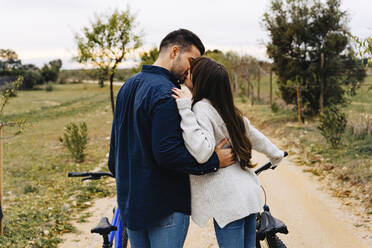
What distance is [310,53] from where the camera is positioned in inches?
487

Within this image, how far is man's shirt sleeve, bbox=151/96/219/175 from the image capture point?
1.67 metres

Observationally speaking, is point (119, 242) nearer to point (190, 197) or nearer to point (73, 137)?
point (190, 197)

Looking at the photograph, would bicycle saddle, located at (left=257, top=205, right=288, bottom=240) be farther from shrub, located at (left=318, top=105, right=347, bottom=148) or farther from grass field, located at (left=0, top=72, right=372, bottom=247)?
shrub, located at (left=318, top=105, right=347, bottom=148)

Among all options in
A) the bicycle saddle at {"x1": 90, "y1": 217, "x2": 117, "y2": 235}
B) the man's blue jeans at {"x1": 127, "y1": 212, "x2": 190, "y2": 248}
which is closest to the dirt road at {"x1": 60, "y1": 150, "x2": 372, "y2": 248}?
the bicycle saddle at {"x1": 90, "y1": 217, "x2": 117, "y2": 235}

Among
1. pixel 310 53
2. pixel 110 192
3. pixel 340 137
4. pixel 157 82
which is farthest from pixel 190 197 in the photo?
pixel 310 53

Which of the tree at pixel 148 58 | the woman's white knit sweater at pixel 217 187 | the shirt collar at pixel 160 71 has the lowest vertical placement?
the woman's white knit sweater at pixel 217 187

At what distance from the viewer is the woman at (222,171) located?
5.94ft

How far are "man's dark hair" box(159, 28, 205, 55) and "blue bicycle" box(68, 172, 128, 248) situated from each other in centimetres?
114

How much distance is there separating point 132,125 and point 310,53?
38.4 ft

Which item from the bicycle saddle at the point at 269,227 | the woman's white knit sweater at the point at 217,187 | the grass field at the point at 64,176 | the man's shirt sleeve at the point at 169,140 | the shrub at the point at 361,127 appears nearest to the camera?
the man's shirt sleeve at the point at 169,140

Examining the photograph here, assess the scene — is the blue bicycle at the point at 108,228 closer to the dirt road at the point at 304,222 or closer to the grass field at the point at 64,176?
the dirt road at the point at 304,222

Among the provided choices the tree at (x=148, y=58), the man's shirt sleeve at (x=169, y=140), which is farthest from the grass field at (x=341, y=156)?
the tree at (x=148, y=58)

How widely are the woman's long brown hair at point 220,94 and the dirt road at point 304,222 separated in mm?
2490

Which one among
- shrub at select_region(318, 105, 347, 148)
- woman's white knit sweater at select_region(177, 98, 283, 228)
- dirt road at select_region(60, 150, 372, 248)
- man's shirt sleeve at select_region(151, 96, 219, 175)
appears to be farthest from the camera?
shrub at select_region(318, 105, 347, 148)
